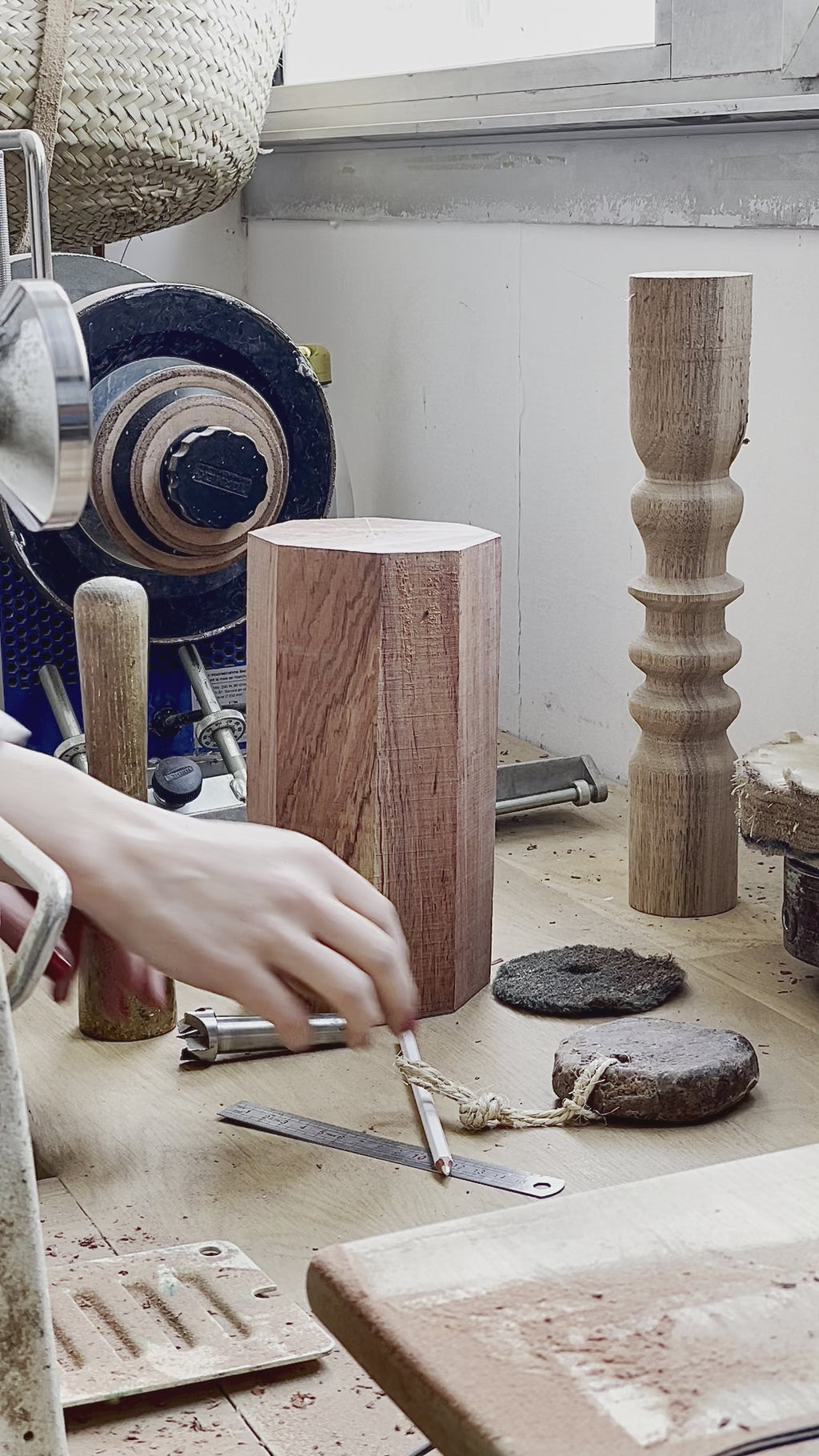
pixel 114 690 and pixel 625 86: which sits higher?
pixel 625 86

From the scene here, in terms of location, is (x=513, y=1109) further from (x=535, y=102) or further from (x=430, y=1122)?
(x=535, y=102)

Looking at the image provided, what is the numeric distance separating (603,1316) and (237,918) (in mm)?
187

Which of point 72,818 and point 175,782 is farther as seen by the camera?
point 175,782

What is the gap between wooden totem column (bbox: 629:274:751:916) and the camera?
75.4 inches

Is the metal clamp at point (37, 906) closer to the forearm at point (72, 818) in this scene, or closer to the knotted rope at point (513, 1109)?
the forearm at point (72, 818)

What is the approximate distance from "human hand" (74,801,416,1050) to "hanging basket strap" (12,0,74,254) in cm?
140

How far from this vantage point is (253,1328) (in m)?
1.16

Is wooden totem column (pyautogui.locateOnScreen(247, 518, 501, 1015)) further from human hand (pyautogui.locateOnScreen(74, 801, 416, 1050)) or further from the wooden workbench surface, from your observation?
human hand (pyautogui.locateOnScreen(74, 801, 416, 1050))

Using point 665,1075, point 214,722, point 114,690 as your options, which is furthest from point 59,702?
point 665,1075

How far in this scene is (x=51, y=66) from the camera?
5.69ft

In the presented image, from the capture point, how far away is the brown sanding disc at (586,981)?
1.76 m

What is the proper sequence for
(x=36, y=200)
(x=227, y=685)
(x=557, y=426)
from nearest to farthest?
1. (x=36, y=200)
2. (x=227, y=685)
3. (x=557, y=426)

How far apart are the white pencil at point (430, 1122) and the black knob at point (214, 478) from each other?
772mm

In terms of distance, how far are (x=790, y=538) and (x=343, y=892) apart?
5.85ft
